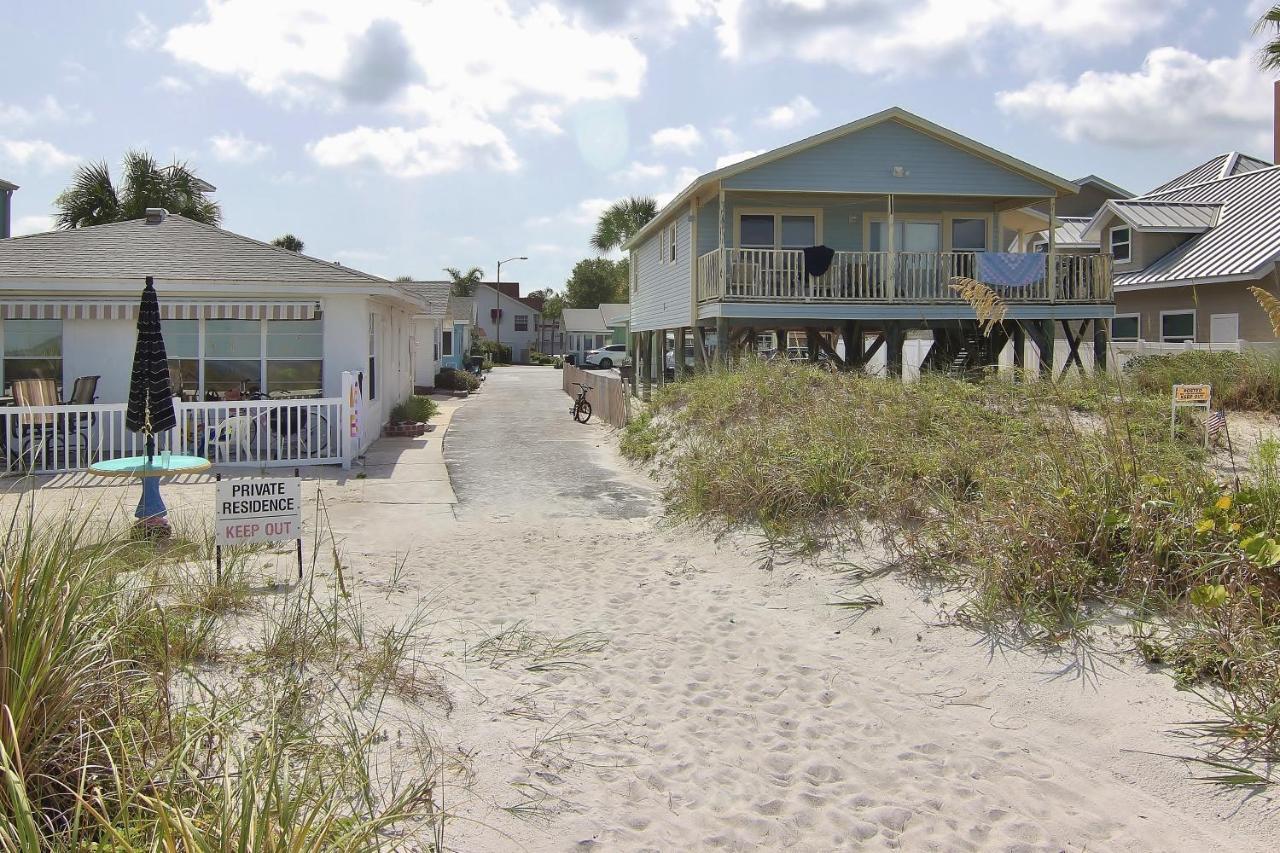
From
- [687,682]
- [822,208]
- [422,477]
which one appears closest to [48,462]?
[422,477]

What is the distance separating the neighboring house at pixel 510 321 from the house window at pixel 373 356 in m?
Answer: 59.7

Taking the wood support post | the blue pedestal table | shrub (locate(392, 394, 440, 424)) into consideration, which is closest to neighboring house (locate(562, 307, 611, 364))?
shrub (locate(392, 394, 440, 424))

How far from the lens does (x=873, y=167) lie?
781 inches

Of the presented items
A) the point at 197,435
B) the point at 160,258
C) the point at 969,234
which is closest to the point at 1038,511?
the point at 197,435

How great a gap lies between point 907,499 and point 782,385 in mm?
5020

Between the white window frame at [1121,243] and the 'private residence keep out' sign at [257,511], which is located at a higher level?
the white window frame at [1121,243]

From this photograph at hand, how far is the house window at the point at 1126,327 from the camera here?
87.5 feet

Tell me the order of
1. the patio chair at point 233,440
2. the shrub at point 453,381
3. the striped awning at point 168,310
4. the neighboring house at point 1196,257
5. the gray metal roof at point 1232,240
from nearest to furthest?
the patio chair at point 233,440, the striped awning at point 168,310, the gray metal roof at point 1232,240, the neighboring house at point 1196,257, the shrub at point 453,381

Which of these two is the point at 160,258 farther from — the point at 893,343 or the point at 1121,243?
the point at 1121,243

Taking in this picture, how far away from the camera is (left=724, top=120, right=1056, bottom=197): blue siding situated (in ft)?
64.6

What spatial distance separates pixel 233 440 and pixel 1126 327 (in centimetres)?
2449

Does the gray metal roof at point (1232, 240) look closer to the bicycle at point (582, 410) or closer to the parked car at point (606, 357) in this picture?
the bicycle at point (582, 410)

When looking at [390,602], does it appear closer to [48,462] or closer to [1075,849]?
[1075,849]

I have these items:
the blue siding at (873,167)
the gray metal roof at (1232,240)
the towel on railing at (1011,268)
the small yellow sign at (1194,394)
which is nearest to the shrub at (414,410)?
the blue siding at (873,167)
